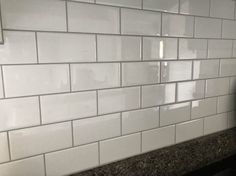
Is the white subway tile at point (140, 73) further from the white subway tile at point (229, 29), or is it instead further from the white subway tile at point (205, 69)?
the white subway tile at point (229, 29)

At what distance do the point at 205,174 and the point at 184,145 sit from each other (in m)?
0.17

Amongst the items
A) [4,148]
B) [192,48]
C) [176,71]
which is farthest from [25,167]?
[192,48]

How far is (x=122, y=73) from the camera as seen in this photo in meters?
0.77

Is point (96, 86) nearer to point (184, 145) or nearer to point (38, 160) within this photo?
point (38, 160)

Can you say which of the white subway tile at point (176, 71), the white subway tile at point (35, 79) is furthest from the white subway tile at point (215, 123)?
the white subway tile at point (35, 79)

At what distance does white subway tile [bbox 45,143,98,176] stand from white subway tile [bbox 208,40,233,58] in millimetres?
710

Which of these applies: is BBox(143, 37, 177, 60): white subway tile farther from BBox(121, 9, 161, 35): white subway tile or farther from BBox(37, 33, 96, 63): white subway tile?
BBox(37, 33, 96, 63): white subway tile

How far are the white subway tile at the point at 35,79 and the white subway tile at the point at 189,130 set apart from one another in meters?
0.58

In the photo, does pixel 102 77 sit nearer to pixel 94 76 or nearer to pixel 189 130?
pixel 94 76

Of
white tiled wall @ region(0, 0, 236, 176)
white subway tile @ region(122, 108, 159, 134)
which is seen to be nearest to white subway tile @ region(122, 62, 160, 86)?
white tiled wall @ region(0, 0, 236, 176)

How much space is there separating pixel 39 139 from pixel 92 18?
0.43 m

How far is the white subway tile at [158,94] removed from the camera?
0.84m

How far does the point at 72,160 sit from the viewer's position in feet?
2.33

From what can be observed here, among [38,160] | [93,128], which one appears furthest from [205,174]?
[38,160]
